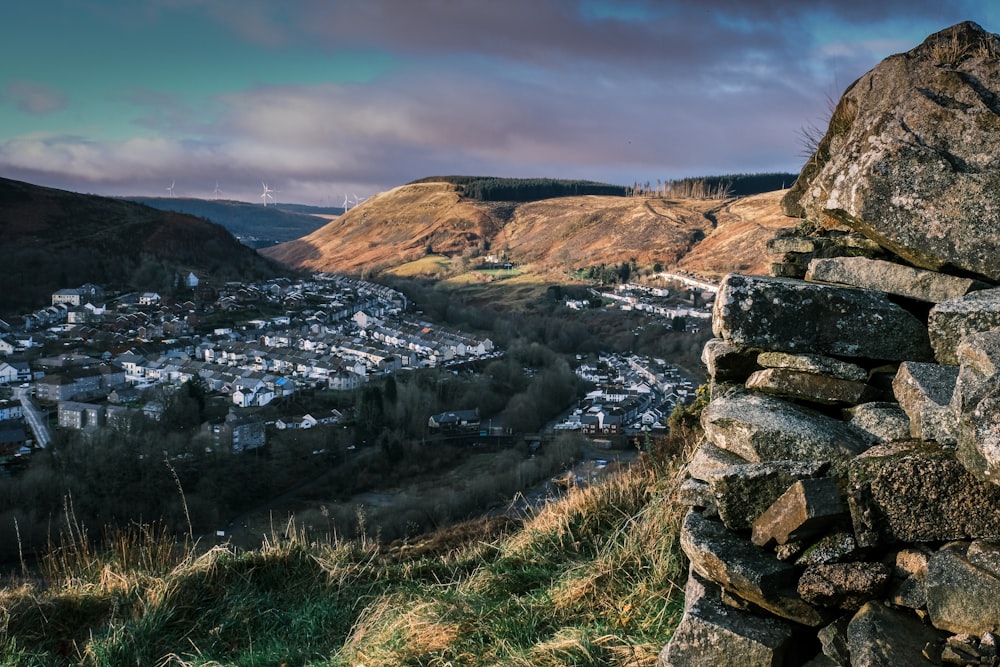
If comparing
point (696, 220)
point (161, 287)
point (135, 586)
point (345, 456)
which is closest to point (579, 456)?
point (345, 456)

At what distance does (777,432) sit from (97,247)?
285 feet

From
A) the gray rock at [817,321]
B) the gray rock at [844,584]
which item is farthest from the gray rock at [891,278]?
the gray rock at [844,584]

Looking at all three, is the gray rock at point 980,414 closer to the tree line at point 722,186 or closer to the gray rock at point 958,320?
the gray rock at point 958,320

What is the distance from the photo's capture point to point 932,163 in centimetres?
397

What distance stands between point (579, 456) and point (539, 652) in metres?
29.5

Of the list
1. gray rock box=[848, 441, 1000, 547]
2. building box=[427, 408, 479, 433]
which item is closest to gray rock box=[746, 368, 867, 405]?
gray rock box=[848, 441, 1000, 547]

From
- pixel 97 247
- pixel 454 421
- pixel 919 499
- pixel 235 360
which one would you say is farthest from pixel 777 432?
pixel 97 247

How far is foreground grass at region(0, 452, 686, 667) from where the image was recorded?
416cm

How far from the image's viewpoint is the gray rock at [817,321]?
3.86m

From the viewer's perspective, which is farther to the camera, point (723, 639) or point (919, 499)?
point (723, 639)

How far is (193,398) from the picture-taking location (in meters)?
39.1

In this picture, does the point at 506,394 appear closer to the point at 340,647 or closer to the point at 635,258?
the point at 340,647

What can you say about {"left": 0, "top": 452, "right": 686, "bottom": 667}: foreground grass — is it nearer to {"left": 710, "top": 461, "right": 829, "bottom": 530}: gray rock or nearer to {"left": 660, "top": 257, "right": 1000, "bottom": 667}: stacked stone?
{"left": 660, "top": 257, "right": 1000, "bottom": 667}: stacked stone

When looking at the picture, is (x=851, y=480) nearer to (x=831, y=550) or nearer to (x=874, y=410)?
(x=831, y=550)
